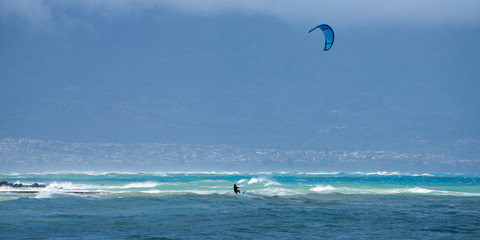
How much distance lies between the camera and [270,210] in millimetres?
30031

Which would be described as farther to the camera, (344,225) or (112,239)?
(344,225)

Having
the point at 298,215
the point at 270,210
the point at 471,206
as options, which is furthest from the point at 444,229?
the point at 471,206

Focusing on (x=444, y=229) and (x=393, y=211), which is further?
(x=393, y=211)

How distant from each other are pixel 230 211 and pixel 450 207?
11.9m

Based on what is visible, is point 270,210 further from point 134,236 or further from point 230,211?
point 134,236

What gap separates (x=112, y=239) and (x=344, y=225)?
9.14 metres

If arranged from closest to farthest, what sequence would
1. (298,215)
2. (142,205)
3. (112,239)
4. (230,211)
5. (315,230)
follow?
(112,239)
(315,230)
(298,215)
(230,211)
(142,205)

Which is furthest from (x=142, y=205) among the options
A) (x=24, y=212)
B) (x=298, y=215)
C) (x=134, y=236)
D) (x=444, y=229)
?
(x=444, y=229)

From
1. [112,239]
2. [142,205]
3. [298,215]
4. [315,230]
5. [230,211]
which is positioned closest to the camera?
[112,239]

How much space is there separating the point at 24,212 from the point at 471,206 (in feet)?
74.3

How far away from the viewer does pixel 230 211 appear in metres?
29.9

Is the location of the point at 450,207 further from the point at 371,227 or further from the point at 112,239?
the point at 112,239

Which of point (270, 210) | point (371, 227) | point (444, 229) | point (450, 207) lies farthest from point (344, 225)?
point (450, 207)

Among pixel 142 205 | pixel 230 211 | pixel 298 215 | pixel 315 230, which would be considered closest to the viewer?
pixel 315 230
